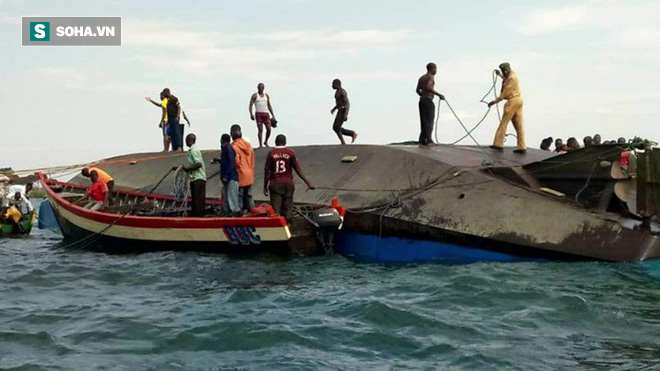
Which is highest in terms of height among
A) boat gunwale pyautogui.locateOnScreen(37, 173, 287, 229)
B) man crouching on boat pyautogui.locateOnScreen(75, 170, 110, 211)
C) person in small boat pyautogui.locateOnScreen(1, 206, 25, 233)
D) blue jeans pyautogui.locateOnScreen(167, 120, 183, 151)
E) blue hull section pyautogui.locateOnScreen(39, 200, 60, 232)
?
blue jeans pyautogui.locateOnScreen(167, 120, 183, 151)

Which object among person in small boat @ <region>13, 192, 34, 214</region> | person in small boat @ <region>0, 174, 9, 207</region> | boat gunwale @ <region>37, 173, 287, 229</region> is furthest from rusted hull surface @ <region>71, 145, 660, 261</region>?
person in small boat @ <region>13, 192, 34, 214</region>

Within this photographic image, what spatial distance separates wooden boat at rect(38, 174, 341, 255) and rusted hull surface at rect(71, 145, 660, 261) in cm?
127

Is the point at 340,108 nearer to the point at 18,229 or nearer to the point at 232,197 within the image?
the point at 232,197

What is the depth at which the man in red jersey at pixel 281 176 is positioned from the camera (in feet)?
46.8

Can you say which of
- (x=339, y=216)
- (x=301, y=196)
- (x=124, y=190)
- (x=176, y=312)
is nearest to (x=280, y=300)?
(x=176, y=312)

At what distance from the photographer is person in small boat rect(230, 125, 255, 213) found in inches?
592

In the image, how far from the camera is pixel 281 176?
46.9 ft

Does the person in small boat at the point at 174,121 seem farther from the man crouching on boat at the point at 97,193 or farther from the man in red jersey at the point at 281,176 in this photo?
the man in red jersey at the point at 281,176

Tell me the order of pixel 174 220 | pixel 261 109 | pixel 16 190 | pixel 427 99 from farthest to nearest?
1. pixel 16 190
2. pixel 261 109
3. pixel 427 99
4. pixel 174 220

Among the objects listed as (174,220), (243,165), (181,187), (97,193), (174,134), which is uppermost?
(174,134)

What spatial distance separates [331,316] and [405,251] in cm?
459

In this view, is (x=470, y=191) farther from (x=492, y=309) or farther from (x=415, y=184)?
(x=492, y=309)

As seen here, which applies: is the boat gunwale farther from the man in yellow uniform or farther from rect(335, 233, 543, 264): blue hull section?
the man in yellow uniform

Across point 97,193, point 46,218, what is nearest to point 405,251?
point 97,193
